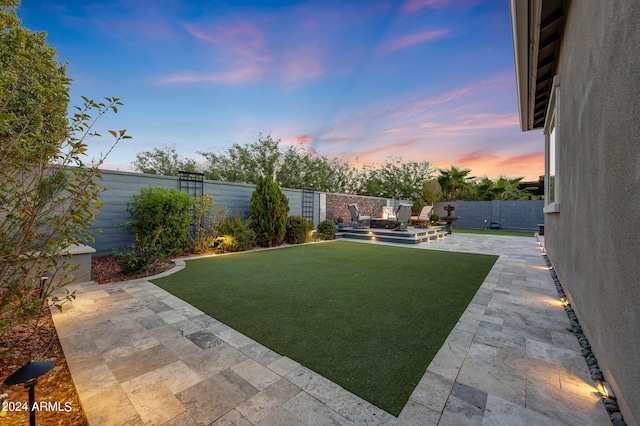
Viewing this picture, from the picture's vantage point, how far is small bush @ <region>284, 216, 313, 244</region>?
8938 mm

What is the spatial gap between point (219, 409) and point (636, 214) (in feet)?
8.31

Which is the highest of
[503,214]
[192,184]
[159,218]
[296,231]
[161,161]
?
[161,161]

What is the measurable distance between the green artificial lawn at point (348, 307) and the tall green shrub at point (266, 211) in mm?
2176

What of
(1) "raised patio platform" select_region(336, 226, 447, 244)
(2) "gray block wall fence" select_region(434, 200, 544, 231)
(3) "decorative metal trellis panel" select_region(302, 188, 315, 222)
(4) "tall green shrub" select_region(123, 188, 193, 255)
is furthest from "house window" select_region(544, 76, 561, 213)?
(2) "gray block wall fence" select_region(434, 200, 544, 231)

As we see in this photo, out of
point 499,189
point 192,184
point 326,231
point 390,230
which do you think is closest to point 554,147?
point 390,230

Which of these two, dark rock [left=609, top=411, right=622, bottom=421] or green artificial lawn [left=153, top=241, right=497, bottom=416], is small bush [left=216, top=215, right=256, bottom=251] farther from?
dark rock [left=609, top=411, right=622, bottom=421]

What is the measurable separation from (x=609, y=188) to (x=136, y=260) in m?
6.23

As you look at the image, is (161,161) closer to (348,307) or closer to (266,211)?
(266,211)

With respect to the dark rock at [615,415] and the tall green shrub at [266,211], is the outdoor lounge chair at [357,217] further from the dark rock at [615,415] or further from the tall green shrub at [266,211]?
the dark rock at [615,415]

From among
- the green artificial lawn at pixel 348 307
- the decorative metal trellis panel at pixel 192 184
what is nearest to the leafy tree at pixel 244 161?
the decorative metal trellis panel at pixel 192 184

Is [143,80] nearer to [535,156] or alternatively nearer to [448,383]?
[448,383]

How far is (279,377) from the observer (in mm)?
1742

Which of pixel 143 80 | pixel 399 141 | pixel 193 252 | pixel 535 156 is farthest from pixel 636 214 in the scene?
pixel 535 156

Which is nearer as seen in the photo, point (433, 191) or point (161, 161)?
point (161, 161)
